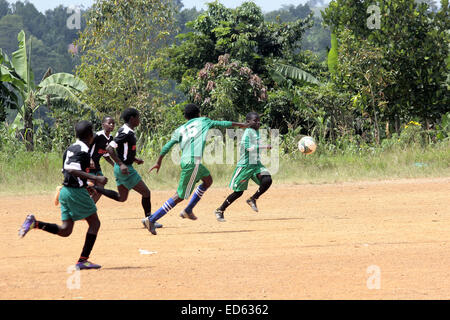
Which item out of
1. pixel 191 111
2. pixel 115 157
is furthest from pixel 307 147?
pixel 115 157

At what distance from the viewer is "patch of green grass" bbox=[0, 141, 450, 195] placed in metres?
16.5

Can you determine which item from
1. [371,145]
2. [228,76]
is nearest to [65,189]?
[371,145]

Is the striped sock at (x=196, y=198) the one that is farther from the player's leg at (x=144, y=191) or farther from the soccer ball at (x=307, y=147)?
the soccer ball at (x=307, y=147)

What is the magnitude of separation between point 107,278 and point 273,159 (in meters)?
11.7

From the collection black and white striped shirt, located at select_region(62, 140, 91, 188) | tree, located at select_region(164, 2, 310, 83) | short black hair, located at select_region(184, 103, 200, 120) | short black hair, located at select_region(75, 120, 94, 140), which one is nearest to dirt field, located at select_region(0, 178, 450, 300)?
black and white striped shirt, located at select_region(62, 140, 91, 188)

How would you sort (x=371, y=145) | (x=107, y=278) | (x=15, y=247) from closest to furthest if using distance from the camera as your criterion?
(x=107, y=278), (x=15, y=247), (x=371, y=145)

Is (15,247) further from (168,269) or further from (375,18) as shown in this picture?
(375,18)

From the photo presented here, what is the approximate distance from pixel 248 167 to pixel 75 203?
434cm

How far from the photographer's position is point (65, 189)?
23.2ft

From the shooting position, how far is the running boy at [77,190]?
6.91 m

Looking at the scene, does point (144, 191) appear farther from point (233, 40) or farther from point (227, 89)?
point (233, 40)

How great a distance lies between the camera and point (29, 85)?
79.0ft

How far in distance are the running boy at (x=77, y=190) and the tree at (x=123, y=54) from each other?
1828 cm

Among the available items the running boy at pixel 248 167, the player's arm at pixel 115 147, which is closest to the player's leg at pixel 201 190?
the running boy at pixel 248 167
